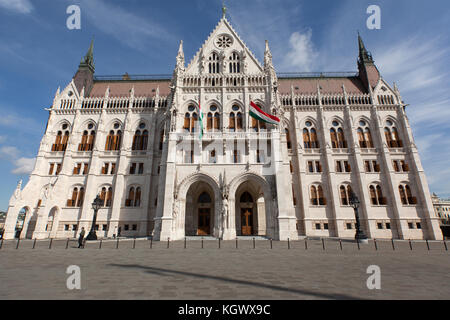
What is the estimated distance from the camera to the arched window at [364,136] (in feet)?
103

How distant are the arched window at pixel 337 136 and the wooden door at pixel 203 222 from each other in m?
21.6

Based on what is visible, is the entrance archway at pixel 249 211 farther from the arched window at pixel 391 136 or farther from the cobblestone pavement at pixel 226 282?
the arched window at pixel 391 136

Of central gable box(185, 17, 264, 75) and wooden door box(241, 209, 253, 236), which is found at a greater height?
central gable box(185, 17, 264, 75)

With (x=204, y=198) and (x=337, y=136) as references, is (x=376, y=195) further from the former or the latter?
(x=204, y=198)

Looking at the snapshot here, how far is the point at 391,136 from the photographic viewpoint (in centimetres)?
3152

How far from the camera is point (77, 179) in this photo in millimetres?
30422

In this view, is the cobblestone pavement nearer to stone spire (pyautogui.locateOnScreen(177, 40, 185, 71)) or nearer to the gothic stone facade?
the gothic stone facade

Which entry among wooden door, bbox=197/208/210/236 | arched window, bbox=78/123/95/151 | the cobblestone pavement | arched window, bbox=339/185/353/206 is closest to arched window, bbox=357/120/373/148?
arched window, bbox=339/185/353/206

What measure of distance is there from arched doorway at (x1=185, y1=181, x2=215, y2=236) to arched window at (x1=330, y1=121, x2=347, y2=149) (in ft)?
66.7

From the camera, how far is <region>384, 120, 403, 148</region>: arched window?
31.1m

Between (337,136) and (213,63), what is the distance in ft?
71.3

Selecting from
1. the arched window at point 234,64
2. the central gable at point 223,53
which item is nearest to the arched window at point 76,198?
the central gable at point 223,53

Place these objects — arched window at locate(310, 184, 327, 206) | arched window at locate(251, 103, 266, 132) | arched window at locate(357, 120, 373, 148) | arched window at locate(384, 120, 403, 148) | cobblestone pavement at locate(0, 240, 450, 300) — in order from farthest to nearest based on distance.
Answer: arched window at locate(357, 120, 373, 148), arched window at locate(384, 120, 403, 148), arched window at locate(310, 184, 327, 206), arched window at locate(251, 103, 266, 132), cobblestone pavement at locate(0, 240, 450, 300)
